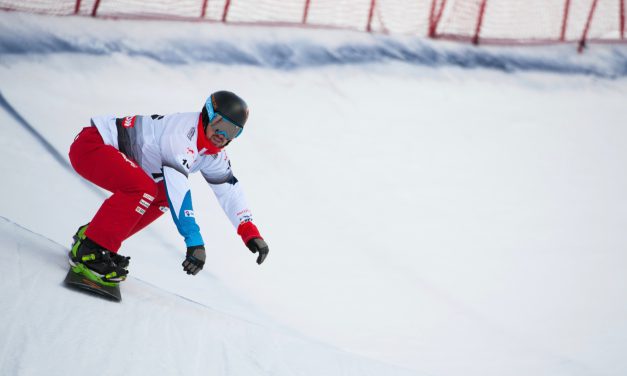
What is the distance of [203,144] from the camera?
2.97 meters

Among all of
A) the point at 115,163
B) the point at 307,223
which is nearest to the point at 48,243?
the point at 115,163

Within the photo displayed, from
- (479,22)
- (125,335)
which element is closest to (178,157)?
(125,335)

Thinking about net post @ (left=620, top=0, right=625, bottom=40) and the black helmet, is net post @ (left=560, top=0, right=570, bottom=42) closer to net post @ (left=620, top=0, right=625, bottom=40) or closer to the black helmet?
net post @ (left=620, top=0, right=625, bottom=40)

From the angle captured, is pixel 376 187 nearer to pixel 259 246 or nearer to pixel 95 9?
pixel 259 246

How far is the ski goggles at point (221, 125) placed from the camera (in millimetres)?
2871

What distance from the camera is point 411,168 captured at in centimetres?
545

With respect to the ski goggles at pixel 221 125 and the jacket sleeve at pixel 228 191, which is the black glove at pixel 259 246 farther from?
the ski goggles at pixel 221 125

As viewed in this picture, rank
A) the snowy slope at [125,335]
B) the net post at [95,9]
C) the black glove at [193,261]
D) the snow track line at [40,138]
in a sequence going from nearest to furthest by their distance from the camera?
the snowy slope at [125,335] → the black glove at [193,261] → the snow track line at [40,138] → the net post at [95,9]

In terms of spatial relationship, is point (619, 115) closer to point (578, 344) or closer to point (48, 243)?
point (578, 344)

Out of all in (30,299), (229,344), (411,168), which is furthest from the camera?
(411,168)

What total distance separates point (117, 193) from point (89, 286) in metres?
0.38

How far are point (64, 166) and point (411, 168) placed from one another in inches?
99.2

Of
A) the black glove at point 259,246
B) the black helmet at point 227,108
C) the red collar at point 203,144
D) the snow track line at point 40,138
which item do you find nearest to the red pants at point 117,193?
the red collar at point 203,144

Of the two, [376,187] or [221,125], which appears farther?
[376,187]
